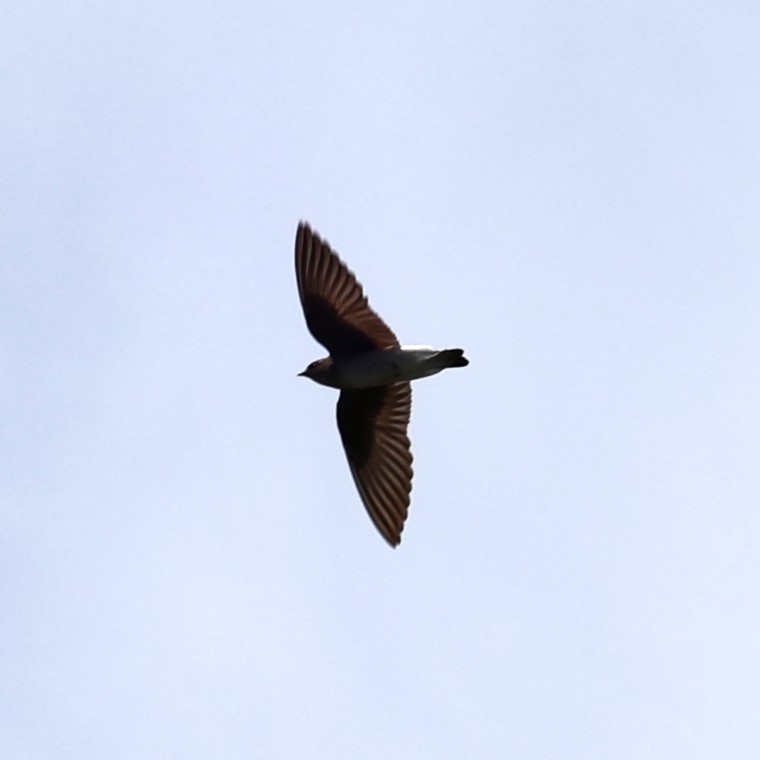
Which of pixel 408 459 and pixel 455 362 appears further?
pixel 408 459

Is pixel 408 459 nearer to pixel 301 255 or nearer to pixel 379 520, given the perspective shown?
pixel 379 520

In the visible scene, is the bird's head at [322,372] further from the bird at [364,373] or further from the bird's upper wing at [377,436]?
the bird's upper wing at [377,436]

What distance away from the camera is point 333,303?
9.88 m

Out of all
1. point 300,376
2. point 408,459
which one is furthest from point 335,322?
point 408,459

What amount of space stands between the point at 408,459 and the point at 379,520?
1.62ft

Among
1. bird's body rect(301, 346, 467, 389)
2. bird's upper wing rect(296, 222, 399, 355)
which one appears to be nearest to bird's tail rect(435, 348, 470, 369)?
bird's body rect(301, 346, 467, 389)

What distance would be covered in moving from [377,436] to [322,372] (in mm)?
654

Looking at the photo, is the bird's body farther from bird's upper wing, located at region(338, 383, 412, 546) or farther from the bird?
bird's upper wing, located at region(338, 383, 412, 546)

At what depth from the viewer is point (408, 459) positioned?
9977 mm

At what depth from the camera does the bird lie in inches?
376

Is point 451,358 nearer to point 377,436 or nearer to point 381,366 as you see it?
point 381,366

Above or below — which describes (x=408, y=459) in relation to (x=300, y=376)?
below

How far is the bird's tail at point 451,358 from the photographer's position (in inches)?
364

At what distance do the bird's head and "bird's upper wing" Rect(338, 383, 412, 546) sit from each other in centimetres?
35
